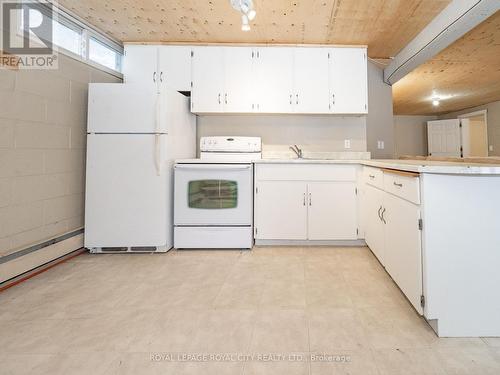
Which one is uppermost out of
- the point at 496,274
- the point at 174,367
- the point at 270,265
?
the point at 496,274

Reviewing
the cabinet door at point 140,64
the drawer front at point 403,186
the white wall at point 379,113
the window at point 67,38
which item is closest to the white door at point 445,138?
the white wall at point 379,113

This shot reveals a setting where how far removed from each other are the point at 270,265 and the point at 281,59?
229cm

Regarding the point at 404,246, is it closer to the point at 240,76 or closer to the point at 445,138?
the point at 240,76

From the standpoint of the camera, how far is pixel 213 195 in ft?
8.86

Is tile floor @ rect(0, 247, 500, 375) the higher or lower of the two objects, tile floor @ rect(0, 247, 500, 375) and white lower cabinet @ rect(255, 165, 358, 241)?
the lower

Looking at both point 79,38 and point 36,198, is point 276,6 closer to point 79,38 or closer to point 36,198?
point 79,38

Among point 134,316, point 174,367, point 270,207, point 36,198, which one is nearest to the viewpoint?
point 174,367

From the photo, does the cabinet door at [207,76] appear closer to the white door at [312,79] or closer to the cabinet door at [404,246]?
the white door at [312,79]

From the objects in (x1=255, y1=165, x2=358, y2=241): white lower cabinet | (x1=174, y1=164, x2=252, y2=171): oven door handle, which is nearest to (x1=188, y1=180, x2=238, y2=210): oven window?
(x1=174, y1=164, x2=252, y2=171): oven door handle

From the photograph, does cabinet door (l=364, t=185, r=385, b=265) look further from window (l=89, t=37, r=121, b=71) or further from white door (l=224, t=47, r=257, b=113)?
window (l=89, t=37, r=121, b=71)

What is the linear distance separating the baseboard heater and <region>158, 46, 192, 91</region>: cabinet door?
6.17 ft

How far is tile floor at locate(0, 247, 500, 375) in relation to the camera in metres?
1.15

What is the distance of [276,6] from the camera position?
2.36 m

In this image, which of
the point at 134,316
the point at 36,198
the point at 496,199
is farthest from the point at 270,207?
the point at 36,198
